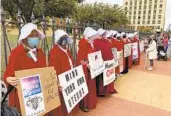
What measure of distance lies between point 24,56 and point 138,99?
4.13m

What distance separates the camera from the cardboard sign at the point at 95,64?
5.76m

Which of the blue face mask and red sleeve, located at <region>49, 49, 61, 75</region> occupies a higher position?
the blue face mask

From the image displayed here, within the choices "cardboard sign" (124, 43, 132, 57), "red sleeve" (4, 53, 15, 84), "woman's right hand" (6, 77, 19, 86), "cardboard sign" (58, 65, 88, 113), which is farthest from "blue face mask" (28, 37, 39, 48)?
"cardboard sign" (124, 43, 132, 57)

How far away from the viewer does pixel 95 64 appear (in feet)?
19.5

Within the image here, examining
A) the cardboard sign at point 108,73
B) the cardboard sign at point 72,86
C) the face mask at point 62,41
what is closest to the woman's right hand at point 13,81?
the cardboard sign at point 72,86

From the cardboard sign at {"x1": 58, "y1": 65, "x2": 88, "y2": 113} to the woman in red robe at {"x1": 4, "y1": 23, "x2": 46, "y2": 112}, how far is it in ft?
2.34

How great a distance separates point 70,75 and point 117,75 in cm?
497

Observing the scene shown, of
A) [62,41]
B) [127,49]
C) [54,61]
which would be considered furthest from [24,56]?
[127,49]

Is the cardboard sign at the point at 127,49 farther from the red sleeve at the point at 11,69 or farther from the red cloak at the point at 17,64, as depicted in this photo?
the red sleeve at the point at 11,69

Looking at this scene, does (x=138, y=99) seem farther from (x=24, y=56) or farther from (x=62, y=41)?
(x=24, y=56)

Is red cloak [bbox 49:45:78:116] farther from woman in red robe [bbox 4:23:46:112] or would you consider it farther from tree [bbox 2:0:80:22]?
tree [bbox 2:0:80:22]

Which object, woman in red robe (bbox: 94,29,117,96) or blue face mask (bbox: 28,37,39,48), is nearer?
blue face mask (bbox: 28,37,39,48)

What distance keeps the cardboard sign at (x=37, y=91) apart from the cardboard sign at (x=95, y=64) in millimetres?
1854

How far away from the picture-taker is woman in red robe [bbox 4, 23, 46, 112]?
3.41 meters
